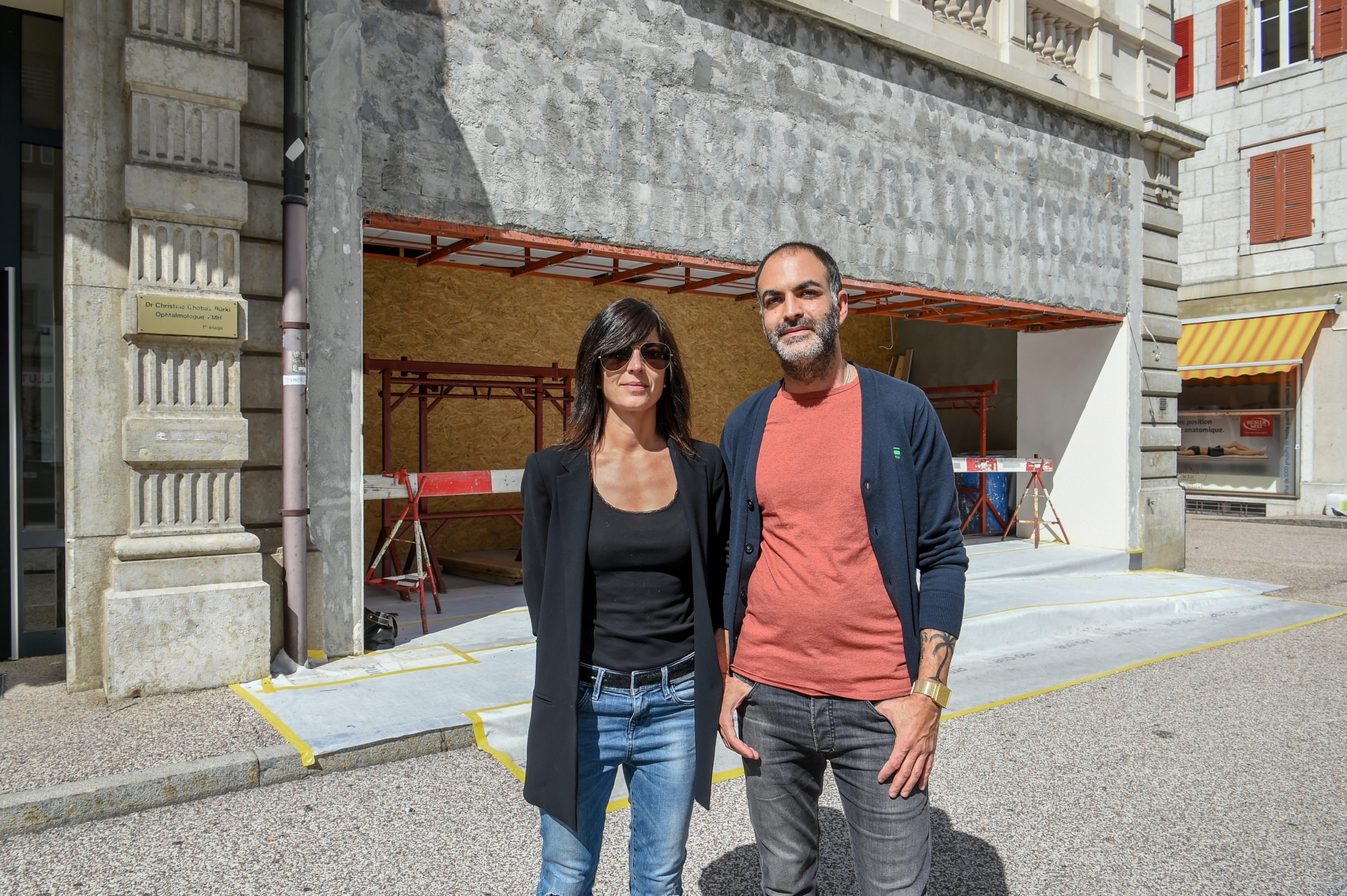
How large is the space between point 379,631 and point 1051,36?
1005cm

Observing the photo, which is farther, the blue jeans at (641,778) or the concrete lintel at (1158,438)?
the concrete lintel at (1158,438)

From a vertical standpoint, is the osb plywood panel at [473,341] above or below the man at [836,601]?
above

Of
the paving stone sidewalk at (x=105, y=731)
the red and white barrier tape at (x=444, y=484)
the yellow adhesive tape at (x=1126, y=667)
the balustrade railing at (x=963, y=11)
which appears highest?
the balustrade railing at (x=963, y=11)

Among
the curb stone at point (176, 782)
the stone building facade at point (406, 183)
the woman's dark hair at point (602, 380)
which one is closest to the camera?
the woman's dark hair at point (602, 380)

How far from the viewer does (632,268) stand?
28.1 ft

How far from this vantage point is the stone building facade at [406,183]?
5.34 m

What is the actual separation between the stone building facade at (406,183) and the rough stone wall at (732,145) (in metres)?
0.02

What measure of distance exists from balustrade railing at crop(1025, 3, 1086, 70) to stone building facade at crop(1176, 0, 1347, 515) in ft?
36.5

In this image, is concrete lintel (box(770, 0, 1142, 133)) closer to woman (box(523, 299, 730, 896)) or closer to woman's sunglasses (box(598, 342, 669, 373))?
woman's sunglasses (box(598, 342, 669, 373))

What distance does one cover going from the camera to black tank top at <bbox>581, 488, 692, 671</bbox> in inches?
92.1

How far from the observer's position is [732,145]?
26.3 ft

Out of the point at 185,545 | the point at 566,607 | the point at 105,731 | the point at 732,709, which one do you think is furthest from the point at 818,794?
the point at 185,545

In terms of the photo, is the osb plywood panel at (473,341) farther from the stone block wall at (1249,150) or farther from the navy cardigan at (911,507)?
the stone block wall at (1249,150)

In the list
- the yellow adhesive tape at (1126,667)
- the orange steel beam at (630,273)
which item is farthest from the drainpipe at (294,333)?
the yellow adhesive tape at (1126,667)
